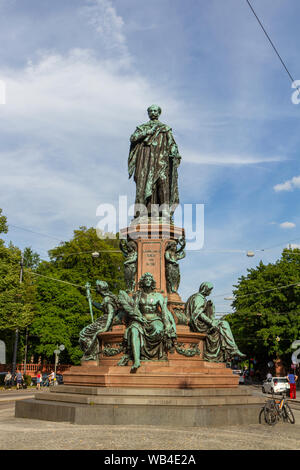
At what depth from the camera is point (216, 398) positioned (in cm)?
1162

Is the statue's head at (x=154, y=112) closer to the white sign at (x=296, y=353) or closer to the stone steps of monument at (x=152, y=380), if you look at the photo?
the stone steps of monument at (x=152, y=380)

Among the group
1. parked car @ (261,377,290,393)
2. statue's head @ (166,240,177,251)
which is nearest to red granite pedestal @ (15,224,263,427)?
statue's head @ (166,240,177,251)

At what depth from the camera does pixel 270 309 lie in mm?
46062

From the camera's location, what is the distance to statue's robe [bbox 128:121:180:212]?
16.7 meters

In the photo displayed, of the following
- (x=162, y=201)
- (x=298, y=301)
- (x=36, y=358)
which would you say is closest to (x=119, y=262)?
(x=36, y=358)

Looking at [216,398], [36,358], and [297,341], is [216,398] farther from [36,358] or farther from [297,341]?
[36,358]

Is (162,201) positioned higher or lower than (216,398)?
higher

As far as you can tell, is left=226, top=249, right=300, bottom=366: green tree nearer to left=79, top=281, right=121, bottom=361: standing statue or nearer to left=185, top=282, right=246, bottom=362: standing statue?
left=185, top=282, right=246, bottom=362: standing statue

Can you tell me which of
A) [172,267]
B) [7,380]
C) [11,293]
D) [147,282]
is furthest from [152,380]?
[7,380]

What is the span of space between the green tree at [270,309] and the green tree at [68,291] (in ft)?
38.9

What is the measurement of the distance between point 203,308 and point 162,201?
162 inches

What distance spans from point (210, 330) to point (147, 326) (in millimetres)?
2234

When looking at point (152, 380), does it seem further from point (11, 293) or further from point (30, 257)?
point (30, 257)

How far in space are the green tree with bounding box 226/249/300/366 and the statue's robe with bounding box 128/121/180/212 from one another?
2751 centimetres
